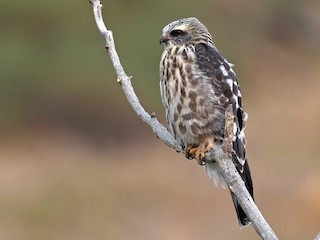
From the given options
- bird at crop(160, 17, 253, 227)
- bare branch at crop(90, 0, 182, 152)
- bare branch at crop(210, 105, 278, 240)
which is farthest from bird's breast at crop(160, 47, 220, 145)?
bare branch at crop(210, 105, 278, 240)

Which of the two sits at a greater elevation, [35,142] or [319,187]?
[35,142]

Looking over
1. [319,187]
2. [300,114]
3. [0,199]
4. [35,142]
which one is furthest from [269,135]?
[0,199]

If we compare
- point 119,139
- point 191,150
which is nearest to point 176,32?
point 191,150

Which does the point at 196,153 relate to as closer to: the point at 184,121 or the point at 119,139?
the point at 184,121

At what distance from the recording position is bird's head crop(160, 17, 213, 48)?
6578 millimetres

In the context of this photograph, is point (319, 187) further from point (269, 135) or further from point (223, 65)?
point (223, 65)

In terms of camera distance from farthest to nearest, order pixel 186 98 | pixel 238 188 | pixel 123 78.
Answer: pixel 186 98 → pixel 123 78 → pixel 238 188

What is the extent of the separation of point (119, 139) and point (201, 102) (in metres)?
8.69

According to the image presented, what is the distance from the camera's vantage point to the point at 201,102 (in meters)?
6.28

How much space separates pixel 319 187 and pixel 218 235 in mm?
1760

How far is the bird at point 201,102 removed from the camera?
628 centimetres

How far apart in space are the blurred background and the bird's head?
5.56 meters

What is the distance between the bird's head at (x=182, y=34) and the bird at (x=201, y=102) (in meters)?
0.10

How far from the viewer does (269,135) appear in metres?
15.8
